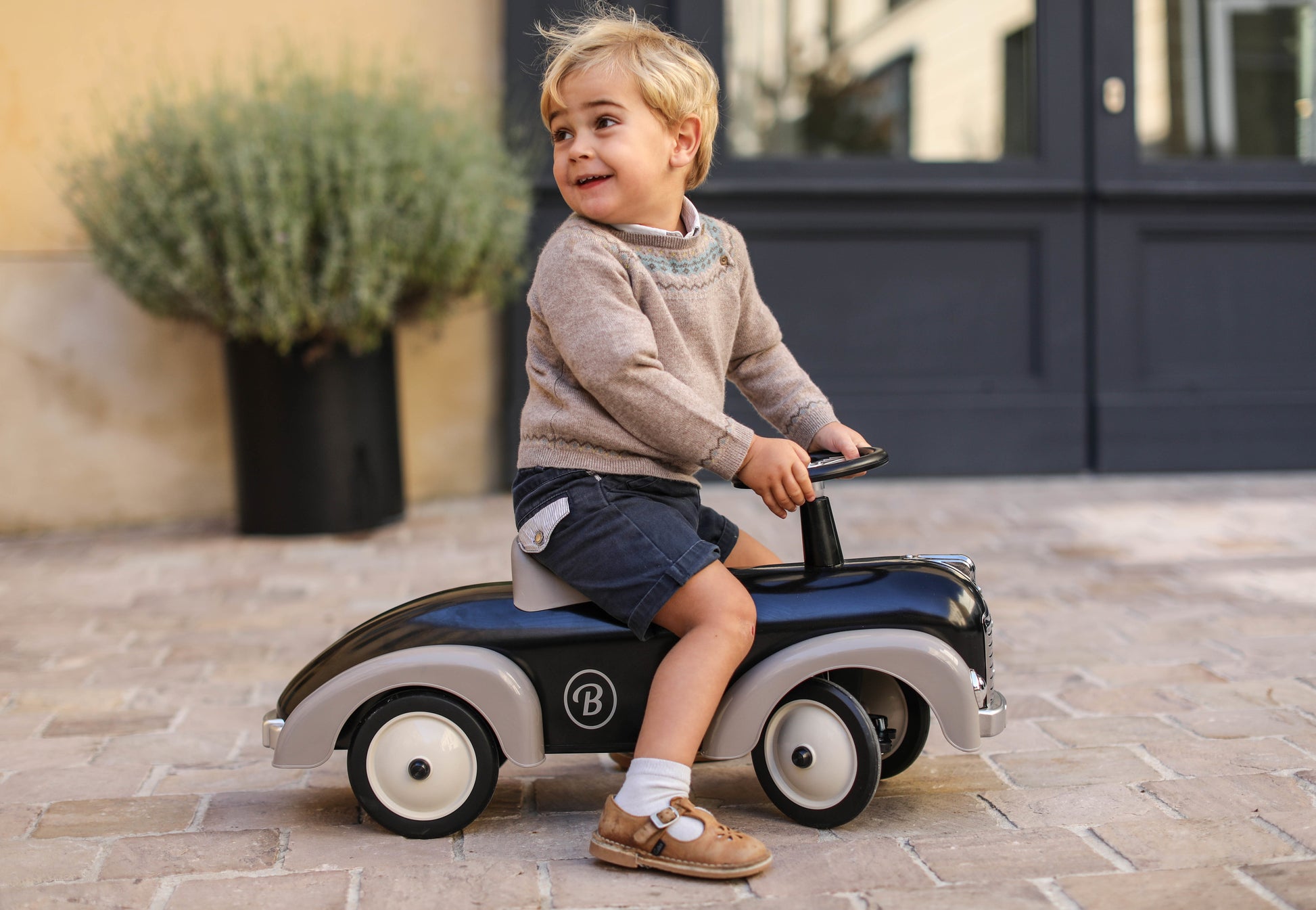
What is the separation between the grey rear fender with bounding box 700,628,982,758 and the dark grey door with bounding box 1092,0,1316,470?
3540mm

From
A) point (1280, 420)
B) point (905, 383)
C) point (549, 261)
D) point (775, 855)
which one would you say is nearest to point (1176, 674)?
point (775, 855)

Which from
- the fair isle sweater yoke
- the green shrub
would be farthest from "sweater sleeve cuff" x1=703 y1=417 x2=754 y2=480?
the green shrub

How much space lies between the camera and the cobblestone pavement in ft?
5.83

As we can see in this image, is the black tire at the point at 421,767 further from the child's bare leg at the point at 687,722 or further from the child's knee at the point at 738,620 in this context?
the child's knee at the point at 738,620

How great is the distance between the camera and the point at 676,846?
1.80 m

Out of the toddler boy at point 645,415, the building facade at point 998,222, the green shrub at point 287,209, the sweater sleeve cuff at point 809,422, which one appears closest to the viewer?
the toddler boy at point 645,415

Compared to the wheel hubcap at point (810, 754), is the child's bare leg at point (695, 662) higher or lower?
higher

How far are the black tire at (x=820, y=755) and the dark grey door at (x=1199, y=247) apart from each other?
11.9 ft

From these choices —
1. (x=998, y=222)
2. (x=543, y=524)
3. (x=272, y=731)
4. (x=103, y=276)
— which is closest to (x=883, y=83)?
(x=998, y=222)

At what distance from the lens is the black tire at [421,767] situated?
196cm

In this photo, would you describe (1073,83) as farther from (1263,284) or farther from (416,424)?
(416,424)

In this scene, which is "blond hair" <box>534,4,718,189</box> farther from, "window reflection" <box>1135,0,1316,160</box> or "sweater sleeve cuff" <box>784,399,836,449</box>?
"window reflection" <box>1135,0,1316,160</box>

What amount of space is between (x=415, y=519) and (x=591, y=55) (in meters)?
2.94

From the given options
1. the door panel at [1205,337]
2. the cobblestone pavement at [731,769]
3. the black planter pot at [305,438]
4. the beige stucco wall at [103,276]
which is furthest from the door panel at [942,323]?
the black planter pot at [305,438]
